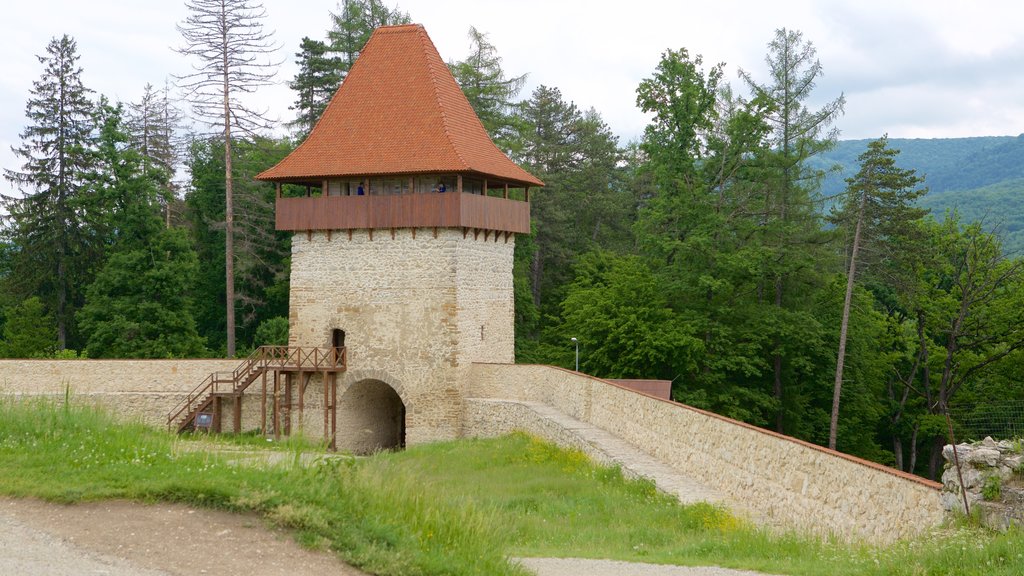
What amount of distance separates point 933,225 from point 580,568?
113 ft

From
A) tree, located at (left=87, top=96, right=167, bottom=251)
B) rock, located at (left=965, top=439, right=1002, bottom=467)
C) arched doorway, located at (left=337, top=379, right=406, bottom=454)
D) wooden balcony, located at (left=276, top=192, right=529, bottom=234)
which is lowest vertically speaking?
arched doorway, located at (left=337, top=379, right=406, bottom=454)

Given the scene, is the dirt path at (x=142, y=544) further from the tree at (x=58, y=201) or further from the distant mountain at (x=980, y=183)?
the distant mountain at (x=980, y=183)

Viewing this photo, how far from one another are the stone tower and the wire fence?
12.0m

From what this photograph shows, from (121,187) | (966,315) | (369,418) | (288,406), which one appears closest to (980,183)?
(966,315)

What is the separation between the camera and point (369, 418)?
28156 mm

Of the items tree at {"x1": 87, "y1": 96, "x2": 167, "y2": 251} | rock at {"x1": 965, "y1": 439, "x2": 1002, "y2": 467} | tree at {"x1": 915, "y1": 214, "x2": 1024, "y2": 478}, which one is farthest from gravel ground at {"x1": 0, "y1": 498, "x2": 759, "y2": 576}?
tree at {"x1": 87, "y1": 96, "x2": 167, "y2": 251}

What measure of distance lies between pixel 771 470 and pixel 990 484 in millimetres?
4169

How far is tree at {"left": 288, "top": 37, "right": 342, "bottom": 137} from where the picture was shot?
42156mm

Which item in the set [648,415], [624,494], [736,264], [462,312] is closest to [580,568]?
[624,494]

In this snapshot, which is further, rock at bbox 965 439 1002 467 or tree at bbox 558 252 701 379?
tree at bbox 558 252 701 379

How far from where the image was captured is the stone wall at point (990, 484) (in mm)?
9664

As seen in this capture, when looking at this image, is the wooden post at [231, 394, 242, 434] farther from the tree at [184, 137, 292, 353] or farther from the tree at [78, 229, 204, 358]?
the tree at [184, 137, 292, 353]

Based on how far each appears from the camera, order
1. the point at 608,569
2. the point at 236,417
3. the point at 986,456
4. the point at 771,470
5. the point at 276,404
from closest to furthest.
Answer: the point at 986,456
the point at 608,569
the point at 771,470
the point at 276,404
the point at 236,417

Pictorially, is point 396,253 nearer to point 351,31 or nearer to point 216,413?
point 216,413
